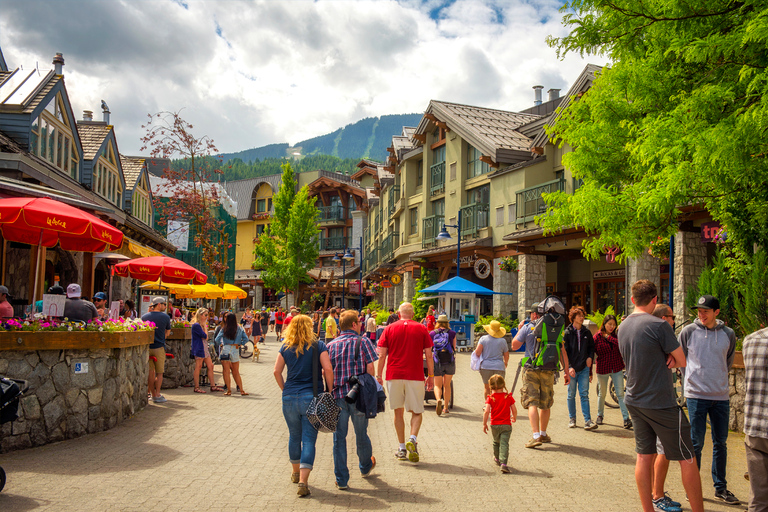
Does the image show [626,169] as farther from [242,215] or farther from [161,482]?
[242,215]

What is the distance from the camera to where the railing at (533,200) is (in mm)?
24264

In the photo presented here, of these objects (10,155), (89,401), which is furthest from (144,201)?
(89,401)

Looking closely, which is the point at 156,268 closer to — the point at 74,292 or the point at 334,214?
the point at 74,292

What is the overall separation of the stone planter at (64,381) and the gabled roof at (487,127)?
2117 cm

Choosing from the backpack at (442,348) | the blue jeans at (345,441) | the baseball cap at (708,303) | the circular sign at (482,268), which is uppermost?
the circular sign at (482,268)

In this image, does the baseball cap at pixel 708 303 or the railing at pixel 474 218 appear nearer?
the baseball cap at pixel 708 303

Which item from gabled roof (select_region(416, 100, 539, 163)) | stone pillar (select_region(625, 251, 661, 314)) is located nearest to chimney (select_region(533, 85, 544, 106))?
gabled roof (select_region(416, 100, 539, 163))

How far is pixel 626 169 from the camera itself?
1073 centimetres

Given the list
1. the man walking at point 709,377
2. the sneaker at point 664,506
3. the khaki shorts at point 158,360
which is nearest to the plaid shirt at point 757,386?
the sneaker at point 664,506

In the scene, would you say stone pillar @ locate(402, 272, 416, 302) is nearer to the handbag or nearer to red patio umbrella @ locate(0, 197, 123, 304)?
red patio umbrella @ locate(0, 197, 123, 304)

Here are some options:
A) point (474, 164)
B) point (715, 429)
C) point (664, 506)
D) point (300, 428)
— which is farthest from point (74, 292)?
point (474, 164)

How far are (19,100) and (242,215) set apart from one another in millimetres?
53082

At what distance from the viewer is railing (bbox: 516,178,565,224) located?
2426 cm

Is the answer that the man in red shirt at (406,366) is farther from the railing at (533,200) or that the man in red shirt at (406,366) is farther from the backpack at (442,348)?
the railing at (533,200)
